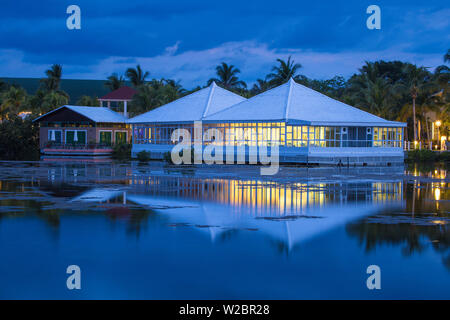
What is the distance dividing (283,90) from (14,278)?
4078cm

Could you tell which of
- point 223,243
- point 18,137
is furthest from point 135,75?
point 223,243

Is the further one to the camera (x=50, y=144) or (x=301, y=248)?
(x=50, y=144)

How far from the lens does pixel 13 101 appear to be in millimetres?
73562

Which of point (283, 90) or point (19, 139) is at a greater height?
point (283, 90)

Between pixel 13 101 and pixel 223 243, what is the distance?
67.3 metres

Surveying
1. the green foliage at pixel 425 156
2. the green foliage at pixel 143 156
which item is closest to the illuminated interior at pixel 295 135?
the green foliage at pixel 425 156

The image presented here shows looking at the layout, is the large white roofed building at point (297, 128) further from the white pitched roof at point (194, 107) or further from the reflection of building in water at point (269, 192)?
the reflection of building in water at point (269, 192)

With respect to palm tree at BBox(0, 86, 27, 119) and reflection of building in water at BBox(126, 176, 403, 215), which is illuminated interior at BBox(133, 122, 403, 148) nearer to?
reflection of building in water at BBox(126, 176, 403, 215)

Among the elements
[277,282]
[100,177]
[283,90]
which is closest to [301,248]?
[277,282]

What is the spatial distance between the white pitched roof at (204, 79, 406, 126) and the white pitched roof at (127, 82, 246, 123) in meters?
2.51

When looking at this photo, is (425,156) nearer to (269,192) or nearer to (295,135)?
(295,135)

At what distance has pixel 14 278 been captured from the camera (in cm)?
962

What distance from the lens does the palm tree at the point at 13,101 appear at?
226 feet
